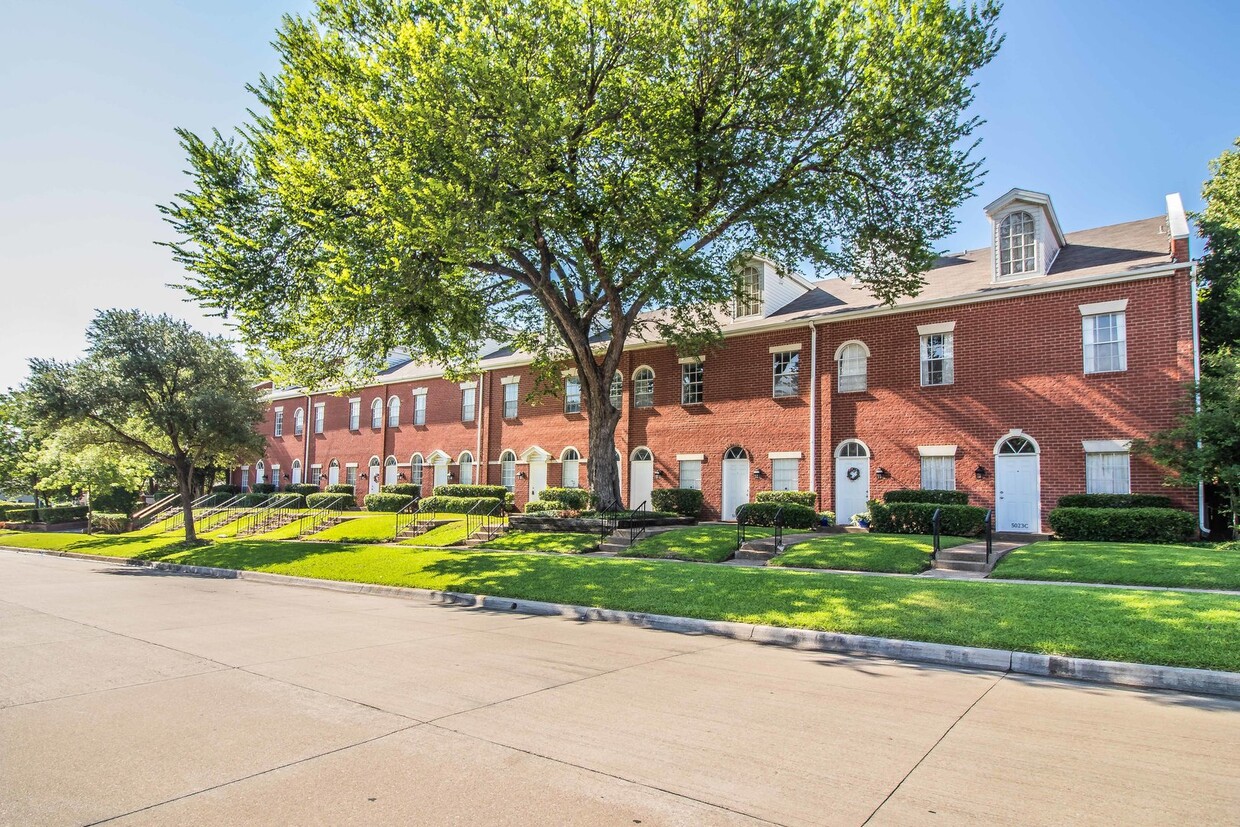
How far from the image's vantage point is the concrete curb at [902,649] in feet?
22.6

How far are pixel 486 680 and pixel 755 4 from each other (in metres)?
14.7

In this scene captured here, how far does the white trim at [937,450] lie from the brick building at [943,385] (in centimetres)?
4

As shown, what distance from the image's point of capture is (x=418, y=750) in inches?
189

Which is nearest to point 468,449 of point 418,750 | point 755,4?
point 755,4

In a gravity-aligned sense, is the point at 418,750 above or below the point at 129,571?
above

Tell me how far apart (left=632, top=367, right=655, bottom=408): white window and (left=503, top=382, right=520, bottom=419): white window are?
6914mm

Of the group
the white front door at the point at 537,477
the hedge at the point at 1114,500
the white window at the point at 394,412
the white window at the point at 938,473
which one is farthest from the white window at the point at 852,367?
the white window at the point at 394,412

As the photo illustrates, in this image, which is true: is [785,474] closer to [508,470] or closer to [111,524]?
[508,470]

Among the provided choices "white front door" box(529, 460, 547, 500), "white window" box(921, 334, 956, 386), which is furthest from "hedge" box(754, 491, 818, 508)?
"white front door" box(529, 460, 547, 500)

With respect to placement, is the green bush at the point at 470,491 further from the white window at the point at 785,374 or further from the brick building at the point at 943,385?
the white window at the point at 785,374

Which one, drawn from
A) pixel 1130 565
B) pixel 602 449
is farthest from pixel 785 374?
pixel 1130 565

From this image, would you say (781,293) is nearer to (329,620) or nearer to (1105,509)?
(1105,509)

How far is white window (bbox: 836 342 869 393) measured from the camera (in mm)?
22812

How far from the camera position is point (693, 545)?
16641mm
